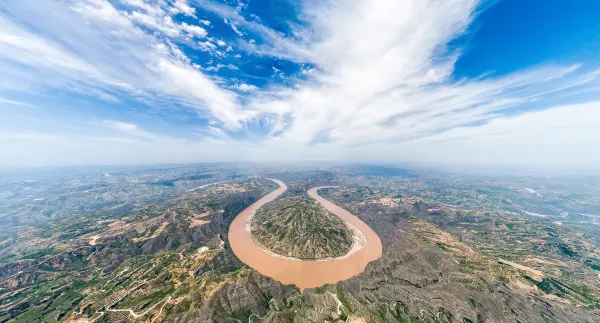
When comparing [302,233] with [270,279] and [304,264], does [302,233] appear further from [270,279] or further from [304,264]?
[270,279]

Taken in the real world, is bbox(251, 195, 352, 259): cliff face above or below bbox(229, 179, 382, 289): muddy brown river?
above

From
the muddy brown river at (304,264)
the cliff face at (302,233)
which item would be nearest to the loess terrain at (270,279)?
the muddy brown river at (304,264)

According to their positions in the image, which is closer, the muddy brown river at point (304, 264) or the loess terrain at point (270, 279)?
the loess terrain at point (270, 279)

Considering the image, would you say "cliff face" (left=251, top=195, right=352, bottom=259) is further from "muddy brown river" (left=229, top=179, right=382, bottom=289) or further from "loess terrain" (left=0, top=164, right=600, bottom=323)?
"loess terrain" (left=0, top=164, right=600, bottom=323)

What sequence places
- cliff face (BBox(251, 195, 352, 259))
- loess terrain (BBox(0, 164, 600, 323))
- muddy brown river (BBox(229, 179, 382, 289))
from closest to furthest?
loess terrain (BBox(0, 164, 600, 323)) → muddy brown river (BBox(229, 179, 382, 289)) → cliff face (BBox(251, 195, 352, 259))

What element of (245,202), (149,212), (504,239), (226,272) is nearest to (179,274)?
(226,272)

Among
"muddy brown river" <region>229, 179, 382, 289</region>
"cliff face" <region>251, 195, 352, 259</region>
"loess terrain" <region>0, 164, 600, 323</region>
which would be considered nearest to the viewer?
"loess terrain" <region>0, 164, 600, 323</region>

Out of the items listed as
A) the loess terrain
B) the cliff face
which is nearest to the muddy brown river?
the cliff face

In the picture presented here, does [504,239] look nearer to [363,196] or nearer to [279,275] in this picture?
[363,196]

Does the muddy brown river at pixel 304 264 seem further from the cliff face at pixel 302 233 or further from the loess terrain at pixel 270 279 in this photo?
the loess terrain at pixel 270 279
